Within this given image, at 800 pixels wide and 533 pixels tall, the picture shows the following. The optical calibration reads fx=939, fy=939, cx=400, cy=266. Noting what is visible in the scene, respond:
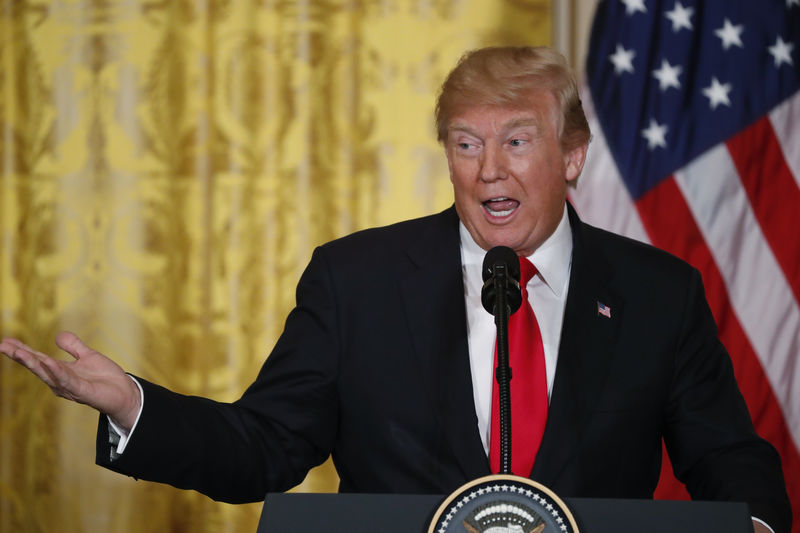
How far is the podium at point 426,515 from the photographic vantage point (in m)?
1.07

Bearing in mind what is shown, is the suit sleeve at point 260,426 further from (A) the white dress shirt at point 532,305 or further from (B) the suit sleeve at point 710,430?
(B) the suit sleeve at point 710,430

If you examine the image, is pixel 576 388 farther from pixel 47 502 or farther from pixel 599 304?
pixel 47 502

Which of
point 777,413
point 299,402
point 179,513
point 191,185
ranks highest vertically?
point 191,185

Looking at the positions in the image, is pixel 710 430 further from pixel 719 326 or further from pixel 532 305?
pixel 719 326

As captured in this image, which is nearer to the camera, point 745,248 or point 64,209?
point 745,248

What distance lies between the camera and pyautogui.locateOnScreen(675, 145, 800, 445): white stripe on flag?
9.77ft

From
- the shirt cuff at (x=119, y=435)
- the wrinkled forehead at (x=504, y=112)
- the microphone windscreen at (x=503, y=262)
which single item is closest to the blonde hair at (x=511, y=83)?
the wrinkled forehead at (x=504, y=112)

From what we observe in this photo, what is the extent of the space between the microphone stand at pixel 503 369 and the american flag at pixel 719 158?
6.20 ft

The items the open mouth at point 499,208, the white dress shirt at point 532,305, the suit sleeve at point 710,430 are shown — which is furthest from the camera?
the open mouth at point 499,208

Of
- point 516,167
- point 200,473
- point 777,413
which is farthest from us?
point 777,413

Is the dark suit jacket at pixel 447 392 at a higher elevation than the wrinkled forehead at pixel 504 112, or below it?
below

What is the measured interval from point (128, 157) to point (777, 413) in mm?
2352

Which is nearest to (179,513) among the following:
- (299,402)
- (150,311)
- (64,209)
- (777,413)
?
(150,311)

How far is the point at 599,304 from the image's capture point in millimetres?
1802
